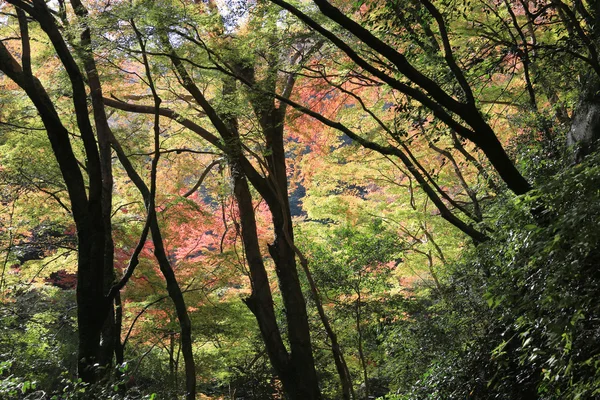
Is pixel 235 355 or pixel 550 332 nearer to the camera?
pixel 550 332

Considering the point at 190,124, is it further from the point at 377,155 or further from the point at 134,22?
the point at 377,155

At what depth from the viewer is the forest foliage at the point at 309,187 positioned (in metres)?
2.97

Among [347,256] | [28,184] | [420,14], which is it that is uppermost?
[28,184]

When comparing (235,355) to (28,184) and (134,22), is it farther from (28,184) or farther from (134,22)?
(134,22)

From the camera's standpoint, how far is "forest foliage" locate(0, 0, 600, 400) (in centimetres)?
297

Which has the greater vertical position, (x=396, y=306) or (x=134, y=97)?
(x=134, y=97)

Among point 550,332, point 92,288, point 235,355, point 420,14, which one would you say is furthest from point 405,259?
point 550,332

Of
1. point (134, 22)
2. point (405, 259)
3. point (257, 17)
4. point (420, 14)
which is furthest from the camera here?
point (405, 259)

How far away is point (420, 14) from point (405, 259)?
7187mm

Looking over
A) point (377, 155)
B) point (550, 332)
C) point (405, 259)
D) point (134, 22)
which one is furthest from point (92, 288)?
point (405, 259)

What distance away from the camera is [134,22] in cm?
496

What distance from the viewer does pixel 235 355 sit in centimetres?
891

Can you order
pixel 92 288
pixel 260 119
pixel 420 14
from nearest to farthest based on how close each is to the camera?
pixel 92 288, pixel 420 14, pixel 260 119

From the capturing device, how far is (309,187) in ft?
34.3
